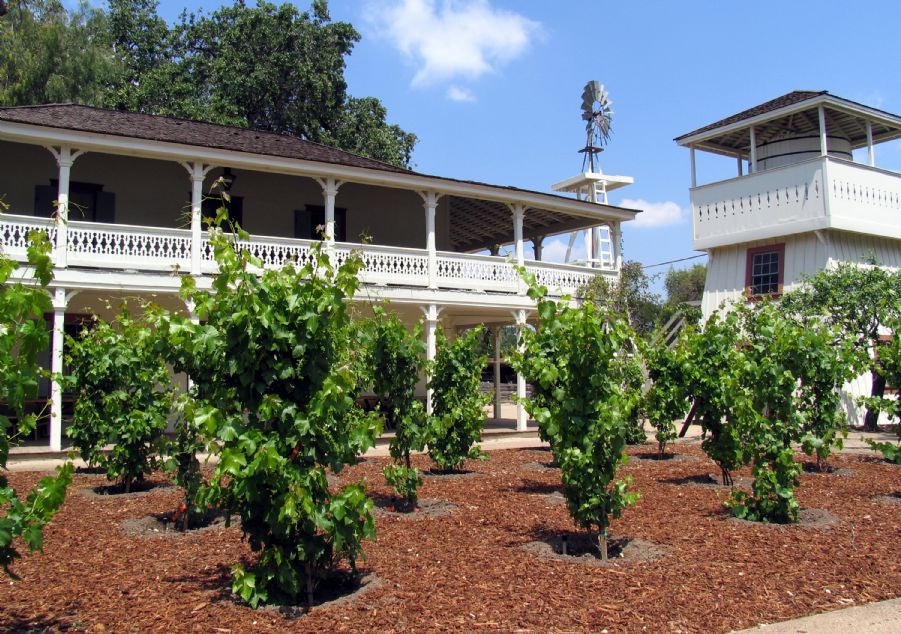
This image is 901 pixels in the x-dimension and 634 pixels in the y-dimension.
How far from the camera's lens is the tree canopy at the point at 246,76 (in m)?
32.7

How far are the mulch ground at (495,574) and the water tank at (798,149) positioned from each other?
1435 cm

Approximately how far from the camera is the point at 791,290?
2000 cm

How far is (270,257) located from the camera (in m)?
16.3

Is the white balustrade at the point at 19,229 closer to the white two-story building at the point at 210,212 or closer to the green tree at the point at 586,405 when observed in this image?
the white two-story building at the point at 210,212

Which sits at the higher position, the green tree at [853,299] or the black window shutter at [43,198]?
the black window shutter at [43,198]

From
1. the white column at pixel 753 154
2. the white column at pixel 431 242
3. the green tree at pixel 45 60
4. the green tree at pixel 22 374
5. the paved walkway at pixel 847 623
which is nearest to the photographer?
the green tree at pixel 22 374

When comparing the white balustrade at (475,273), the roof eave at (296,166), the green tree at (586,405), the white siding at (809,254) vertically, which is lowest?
the green tree at (586,405)

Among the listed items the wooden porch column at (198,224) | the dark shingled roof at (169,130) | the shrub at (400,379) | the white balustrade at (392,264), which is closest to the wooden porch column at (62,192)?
the dark shingled roof at (169,130)

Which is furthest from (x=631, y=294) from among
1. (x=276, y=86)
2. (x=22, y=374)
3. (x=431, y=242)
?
(x=276, y=86)

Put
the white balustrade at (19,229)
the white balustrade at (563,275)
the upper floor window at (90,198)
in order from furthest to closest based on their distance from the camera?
1. the white balustrade at (563,275)
2. the upper floor window at (90,198)
3. the white balustrade at (19,229)

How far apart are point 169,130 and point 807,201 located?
1568 cm

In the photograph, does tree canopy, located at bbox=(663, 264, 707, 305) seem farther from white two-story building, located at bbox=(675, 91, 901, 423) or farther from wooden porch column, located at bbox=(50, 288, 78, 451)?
wooden porch column, located at bbox=(50, 288, 78, 451)

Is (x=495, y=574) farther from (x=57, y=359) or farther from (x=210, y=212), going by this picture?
(x=210, y=212)

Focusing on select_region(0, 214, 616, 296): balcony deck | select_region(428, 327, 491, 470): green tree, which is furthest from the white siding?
select_region(428, 327, 491, 470): green tree
